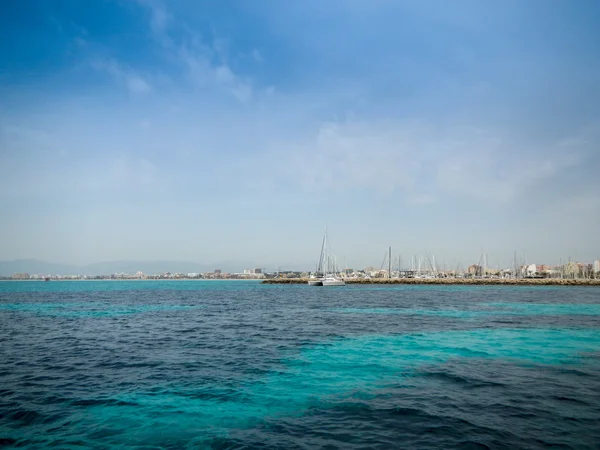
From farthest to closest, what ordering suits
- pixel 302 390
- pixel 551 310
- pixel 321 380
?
1. pixel 551 310
2. pixel 321 380
3. pixel 302 390

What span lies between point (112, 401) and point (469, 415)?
1157 cm

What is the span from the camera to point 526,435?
994 cm

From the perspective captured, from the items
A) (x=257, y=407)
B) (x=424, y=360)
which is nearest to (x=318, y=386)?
(x=257, y=407)

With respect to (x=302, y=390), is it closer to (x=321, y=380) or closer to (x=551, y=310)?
(x=321, y=380)

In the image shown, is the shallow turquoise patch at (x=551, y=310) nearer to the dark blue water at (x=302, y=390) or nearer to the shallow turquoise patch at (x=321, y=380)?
the dark blue water at (x=302, y=390)

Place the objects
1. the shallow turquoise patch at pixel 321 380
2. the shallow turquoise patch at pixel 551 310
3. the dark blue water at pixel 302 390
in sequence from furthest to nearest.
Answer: the shallow turquoise patch at pixel 551 310 < the shallow turquoise patch at pixel 321 380 < the dark blue water at pixel 302 390

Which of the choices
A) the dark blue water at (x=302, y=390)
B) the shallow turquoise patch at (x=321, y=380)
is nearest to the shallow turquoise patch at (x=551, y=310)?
the dark blue water at (x=302, y=390)

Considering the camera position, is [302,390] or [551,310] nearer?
[302,390]

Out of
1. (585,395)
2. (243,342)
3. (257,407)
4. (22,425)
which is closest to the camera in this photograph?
(22,425)

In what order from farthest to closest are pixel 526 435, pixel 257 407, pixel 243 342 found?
pixel 243 342, pixel 257 407, pixel 526 435

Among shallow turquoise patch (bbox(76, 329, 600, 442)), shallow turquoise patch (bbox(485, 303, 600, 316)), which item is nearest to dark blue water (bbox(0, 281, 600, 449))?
shallow turquoise patch (bbox(76, 329, 600, 442))

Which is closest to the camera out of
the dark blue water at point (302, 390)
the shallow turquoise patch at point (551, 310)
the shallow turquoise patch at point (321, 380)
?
the dark blue water at point (302, 390)

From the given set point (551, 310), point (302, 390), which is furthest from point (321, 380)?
point (551, 310)

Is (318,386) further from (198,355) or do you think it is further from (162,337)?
(162,337)
